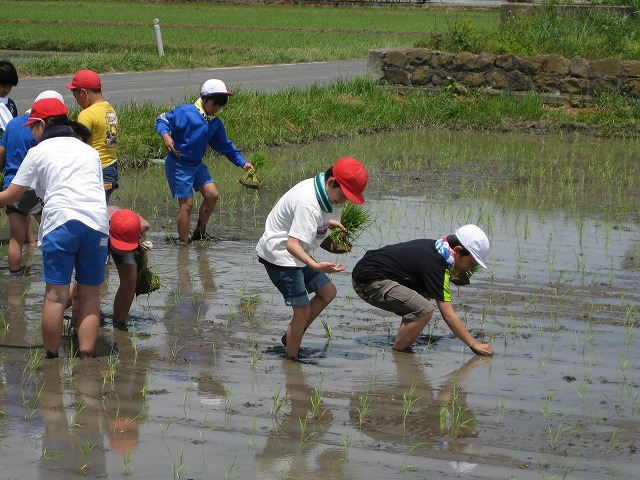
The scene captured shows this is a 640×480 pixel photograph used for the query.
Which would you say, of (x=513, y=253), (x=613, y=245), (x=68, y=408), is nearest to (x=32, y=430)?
(x=68, y=408)

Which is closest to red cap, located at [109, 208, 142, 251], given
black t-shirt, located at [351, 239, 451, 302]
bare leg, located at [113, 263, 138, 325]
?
bare leg, located at [113, 263, 138, 325]

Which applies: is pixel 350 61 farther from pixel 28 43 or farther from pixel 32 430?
pixel 32 430

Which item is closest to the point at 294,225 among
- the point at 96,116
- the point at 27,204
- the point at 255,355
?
the point at 255,355

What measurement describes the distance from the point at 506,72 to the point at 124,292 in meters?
11.9

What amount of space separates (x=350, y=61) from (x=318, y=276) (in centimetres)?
2025

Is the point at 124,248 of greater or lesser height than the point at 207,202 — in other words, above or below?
above

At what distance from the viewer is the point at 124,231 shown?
6070 millimetres

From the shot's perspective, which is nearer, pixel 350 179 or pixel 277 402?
pixel 277 402

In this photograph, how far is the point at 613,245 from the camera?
871 centimetres

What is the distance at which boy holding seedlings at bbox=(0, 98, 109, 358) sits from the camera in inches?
219

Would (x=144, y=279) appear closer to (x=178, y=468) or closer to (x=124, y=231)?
(x=124, y=231)

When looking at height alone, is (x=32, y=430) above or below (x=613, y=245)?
above

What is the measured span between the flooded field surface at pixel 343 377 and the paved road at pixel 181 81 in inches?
286

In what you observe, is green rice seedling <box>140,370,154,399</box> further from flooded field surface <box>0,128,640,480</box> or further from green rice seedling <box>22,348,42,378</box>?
green rice seedling <box>22,348,42,378</box>
